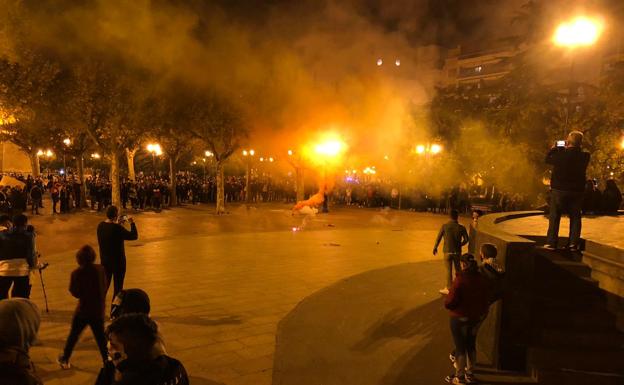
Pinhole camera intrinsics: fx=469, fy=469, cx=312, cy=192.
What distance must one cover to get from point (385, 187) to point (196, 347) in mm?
24160

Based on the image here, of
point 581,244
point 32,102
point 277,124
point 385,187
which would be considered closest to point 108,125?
point 32,102

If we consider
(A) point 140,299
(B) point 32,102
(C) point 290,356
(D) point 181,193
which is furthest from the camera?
(D) point 181,193

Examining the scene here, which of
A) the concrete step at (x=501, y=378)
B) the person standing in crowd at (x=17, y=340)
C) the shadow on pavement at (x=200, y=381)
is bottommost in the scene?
the shadow on pavement at (x=200, y=381)

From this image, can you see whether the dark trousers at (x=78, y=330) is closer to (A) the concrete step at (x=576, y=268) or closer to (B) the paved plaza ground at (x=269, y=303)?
(B) the paved plaza ground at (x=269, y=303)

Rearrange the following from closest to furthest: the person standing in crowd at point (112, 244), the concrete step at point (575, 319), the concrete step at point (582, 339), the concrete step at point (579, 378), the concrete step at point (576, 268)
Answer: the concrete step at point (579, 378)
the concrete step at point (582, 339)
the concrete step at point (575, 319)
the concrete step at point (576, 268)
the person standing in crowd at point (112, 244)

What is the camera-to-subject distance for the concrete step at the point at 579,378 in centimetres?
415

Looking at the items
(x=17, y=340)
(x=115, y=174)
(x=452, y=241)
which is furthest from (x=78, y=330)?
(x=115, y=174)

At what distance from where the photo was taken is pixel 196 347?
17.5 ft

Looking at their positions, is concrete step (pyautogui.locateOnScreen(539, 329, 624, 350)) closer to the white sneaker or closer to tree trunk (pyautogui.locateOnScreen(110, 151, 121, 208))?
the white sneaker

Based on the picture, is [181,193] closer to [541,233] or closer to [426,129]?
[426,129]

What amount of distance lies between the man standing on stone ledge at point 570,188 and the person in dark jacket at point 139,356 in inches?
210

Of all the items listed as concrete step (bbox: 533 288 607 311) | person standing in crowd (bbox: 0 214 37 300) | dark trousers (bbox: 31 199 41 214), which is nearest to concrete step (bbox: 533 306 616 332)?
concrete step (bbox: 533 288 607 311)

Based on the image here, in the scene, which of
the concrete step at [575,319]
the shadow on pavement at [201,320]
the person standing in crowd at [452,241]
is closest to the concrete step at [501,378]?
the concrete step at [575,319]

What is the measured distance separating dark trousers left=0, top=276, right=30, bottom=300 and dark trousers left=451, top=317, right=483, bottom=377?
4.73 m
